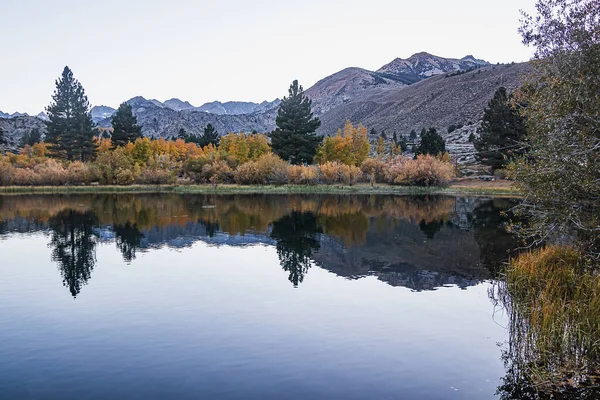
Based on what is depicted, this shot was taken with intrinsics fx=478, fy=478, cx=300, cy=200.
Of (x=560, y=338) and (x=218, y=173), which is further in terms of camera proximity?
(x=218, y=173)

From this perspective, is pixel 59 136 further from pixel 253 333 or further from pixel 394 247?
pixel 253 333

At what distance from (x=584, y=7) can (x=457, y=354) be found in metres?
13.3

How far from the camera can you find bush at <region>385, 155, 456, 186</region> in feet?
263

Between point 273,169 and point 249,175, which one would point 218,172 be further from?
point 273,169

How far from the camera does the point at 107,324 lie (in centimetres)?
1619

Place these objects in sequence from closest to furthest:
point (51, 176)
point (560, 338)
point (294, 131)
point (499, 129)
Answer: point (560, 338) < point (499, 129) < point (51, 176) < point (294, 131)

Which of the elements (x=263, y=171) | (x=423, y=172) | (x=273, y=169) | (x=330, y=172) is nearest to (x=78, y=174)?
(x=263, y=171)

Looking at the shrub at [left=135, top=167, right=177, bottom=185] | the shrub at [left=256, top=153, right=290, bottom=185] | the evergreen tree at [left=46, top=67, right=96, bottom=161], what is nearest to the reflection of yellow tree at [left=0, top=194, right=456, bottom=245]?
the shrub at [left=256, top=153, right=290, bottom=185]

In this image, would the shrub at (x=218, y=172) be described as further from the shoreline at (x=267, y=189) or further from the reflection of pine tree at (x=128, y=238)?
the reflection of pine tree at (x=128, y=238)

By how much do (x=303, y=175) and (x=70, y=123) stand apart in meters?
55.2

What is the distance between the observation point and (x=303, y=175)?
3268 inches

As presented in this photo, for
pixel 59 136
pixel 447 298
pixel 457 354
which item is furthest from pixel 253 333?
pixel 59 136

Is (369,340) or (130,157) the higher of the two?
(130,157)

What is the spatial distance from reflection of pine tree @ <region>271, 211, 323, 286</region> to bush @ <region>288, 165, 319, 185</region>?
113 feet
